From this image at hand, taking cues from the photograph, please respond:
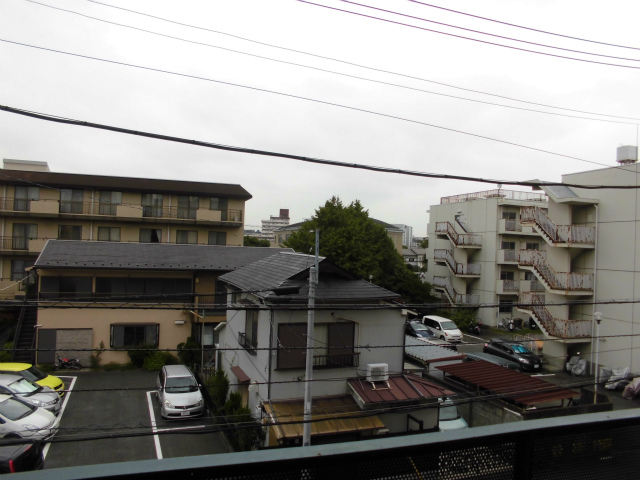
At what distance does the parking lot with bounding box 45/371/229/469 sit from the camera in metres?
8.72

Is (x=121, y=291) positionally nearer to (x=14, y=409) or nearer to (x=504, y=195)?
(x=14, y=409)

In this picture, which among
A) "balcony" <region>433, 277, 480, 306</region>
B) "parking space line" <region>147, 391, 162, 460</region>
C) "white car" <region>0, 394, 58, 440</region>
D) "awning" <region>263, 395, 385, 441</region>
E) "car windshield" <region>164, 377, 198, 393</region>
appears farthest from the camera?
"balcony" <region>433, 277, 480, 306</region>

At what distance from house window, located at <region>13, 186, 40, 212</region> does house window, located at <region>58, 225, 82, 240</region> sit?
1.68m

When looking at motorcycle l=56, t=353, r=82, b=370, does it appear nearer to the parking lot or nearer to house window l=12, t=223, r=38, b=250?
the parking lot

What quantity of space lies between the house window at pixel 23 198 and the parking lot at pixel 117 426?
10.4m

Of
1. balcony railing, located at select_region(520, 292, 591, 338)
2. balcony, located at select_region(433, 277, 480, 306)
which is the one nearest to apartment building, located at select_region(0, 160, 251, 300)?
balcony, located at select_region(433, 277, 480, 306)

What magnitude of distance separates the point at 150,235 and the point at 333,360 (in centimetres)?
1609

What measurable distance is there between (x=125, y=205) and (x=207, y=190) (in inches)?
165

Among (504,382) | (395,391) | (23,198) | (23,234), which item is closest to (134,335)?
(23,234)

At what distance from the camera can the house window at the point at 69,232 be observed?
2117 cm

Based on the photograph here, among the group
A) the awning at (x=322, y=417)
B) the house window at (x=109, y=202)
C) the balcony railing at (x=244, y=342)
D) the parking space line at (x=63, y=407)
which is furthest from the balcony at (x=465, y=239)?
the parking space line at (x=63, y=407)

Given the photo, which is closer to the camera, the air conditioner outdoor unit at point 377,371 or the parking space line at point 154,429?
the parking space line at point 154,429

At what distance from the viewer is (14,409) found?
8773 mm

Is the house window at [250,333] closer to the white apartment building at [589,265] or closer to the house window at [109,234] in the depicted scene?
the white apartment building at [589,265]
